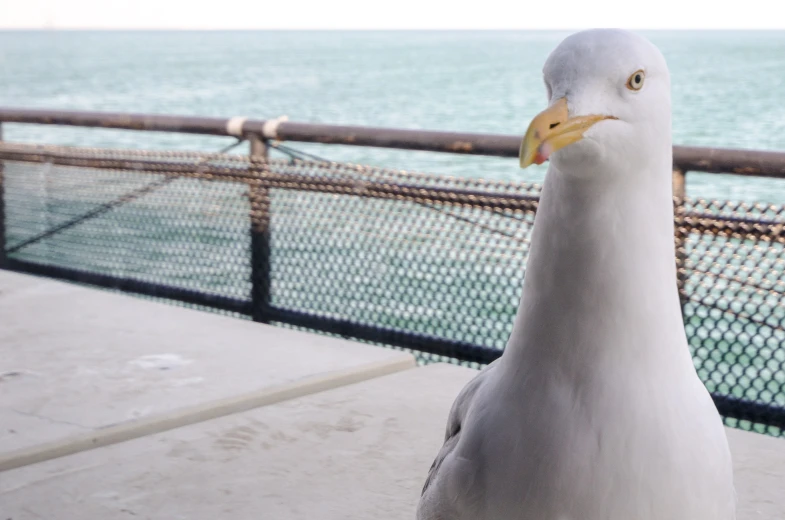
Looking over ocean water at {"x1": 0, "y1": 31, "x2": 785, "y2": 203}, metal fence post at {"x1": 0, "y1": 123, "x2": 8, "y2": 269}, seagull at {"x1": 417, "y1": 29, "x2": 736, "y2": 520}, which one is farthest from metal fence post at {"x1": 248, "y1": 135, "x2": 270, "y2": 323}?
ocean water at {"x1": 0, "y1": 31, "x2": 785, "y2": 203}

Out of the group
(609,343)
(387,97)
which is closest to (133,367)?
(609,343)

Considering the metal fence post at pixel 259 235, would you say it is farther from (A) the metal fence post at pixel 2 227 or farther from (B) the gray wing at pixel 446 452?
(B) the gray wing at pixel 446 452

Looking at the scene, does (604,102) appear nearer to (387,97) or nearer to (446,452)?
(446,452)

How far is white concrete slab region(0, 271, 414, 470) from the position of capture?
225 cm

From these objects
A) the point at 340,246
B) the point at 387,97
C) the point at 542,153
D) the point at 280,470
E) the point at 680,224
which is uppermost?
the point at 387,97

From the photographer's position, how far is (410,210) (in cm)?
348

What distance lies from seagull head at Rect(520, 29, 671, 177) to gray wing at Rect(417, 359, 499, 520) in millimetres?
352

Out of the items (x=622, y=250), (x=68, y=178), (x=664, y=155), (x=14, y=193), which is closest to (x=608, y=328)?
(x=622, y=250)

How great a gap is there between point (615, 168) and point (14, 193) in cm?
406

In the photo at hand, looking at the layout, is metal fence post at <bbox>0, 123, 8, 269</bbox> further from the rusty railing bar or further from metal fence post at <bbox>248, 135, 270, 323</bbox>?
metal fence post at <bbox>248, 135, 270, 323</bbox>

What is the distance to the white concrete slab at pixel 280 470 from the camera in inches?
72.4

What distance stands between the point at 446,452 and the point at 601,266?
389 mm

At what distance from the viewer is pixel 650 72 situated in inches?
42.4

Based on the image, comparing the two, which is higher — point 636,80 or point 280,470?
point 636,80
